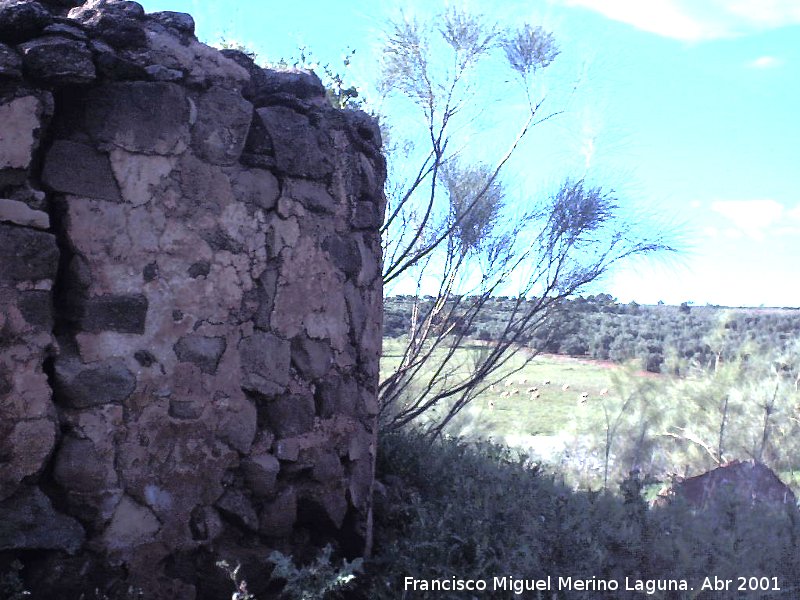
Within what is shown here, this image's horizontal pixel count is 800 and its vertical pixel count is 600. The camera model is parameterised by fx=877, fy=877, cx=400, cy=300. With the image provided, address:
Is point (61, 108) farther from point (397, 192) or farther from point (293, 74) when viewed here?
point (397, 192)

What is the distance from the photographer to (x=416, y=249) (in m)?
7.92

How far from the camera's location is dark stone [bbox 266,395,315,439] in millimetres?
3654

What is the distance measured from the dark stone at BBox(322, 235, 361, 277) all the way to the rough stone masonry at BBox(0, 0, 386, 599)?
1 centimetres

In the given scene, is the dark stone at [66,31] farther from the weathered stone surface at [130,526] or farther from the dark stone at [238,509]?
the dark stone at [238,509]

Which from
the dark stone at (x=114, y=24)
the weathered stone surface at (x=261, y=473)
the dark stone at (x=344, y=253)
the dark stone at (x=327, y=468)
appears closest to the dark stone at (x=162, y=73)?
the dark stone at (x=114, y=24)

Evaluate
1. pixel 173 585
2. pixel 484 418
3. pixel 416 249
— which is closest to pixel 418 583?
pixel 173 585

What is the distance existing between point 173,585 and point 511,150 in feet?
17.0

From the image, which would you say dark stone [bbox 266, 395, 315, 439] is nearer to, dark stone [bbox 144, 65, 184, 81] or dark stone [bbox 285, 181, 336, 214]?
dark stone [bbox 285, 181, 336, 214]

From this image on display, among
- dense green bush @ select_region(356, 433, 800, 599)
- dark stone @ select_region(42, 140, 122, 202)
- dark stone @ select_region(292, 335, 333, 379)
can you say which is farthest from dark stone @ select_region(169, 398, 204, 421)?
dense green bush @ select_region(356, 433, 800, 599)

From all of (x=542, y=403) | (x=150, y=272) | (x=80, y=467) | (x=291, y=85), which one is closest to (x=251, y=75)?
(x=291, y=85)

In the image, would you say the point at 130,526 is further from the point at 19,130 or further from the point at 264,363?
the point at 19,130

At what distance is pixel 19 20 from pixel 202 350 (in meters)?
1.32

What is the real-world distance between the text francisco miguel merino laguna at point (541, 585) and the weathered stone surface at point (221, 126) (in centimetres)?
196

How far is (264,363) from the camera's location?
359 cm
